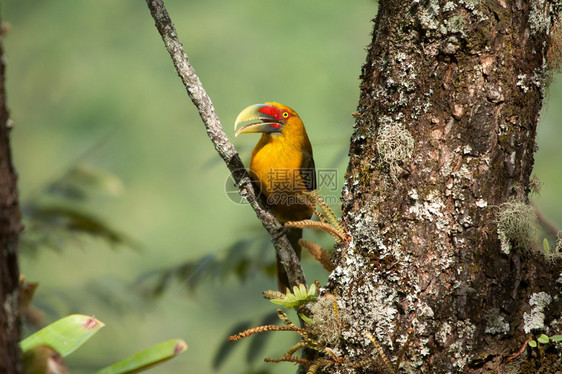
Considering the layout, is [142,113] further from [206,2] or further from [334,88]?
[334,88]

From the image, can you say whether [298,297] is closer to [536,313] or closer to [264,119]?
[536,313]

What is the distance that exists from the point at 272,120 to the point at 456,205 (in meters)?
2.15

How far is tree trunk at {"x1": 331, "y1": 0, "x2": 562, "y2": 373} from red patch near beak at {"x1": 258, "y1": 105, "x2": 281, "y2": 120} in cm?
187

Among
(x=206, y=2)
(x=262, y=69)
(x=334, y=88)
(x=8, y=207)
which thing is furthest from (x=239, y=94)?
(x=8, y=207)

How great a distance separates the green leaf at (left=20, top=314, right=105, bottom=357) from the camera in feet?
4.19

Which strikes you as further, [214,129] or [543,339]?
[214,129]

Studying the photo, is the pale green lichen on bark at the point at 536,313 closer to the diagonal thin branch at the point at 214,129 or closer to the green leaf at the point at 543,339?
the green leaf at the point at 543,339

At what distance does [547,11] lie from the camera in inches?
63.8

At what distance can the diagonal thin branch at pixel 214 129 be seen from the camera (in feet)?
5.89

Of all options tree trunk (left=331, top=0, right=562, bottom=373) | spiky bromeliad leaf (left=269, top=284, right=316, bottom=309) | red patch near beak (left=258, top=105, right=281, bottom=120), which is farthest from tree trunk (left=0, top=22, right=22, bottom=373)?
red patch near beak (left=258, top=105, right=281, bottom=120)

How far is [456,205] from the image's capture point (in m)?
1.53

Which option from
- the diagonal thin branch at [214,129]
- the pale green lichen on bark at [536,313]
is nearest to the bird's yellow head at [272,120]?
the diagonal thin branch at [214,129]

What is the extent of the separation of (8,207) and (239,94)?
33.0 feet

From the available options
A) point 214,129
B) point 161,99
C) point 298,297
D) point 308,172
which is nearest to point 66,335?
point 298,297
